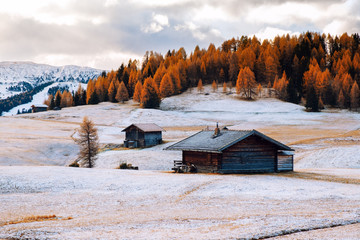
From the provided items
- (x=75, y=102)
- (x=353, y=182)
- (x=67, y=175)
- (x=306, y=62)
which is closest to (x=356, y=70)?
(x=306, y=62)

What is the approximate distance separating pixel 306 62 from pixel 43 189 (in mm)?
145977

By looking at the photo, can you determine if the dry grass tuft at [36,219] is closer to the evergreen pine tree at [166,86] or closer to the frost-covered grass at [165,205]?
the frost-covered grass at [165,205]

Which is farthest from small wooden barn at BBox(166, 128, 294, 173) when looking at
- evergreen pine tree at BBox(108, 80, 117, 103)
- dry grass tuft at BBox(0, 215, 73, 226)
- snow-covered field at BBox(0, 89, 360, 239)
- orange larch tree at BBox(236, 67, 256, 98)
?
evergreen pine tree at BBox(108, 80, 117, 103)

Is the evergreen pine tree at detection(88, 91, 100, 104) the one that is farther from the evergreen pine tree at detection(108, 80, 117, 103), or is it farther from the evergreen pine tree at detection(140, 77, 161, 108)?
the evergreen pine tree at detection(140, 77, 161, 108)

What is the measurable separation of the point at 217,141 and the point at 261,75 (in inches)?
4763

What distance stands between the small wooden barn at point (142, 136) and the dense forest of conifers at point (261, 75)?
51810mm

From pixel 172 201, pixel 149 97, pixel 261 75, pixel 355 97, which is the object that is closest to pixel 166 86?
pixel 149 97

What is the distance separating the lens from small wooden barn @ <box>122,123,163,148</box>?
219 feet

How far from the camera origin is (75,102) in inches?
6033

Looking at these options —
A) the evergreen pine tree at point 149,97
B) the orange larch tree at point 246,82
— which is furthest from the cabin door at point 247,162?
the orange larch tree at point 246,82

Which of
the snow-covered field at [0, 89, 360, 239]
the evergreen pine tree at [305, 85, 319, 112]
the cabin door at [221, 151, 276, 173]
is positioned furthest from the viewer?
the evergreen pine tree at [305, 85, 319, 112]

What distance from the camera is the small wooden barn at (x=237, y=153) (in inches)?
1355

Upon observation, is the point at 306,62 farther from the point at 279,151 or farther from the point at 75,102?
the point at 279,151

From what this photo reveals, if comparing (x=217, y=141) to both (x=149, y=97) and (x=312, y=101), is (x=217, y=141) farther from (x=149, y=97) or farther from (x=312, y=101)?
(x=149, y=97)
